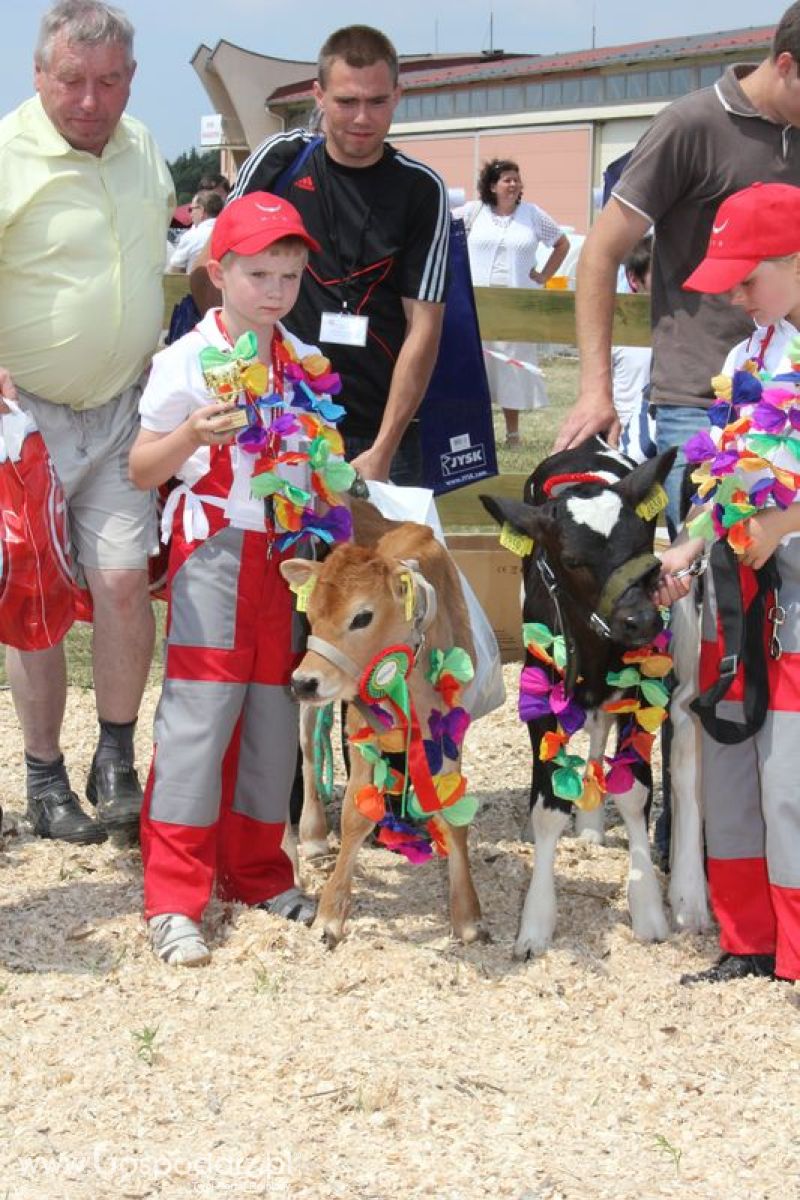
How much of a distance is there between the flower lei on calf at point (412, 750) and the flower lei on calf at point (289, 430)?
464 mm

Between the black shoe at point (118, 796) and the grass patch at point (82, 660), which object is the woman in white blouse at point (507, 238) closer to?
the grass patch at point (82, 660)

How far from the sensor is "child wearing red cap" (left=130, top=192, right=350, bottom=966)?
4.41 m

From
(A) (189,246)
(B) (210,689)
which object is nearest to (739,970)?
(B) (210,689)

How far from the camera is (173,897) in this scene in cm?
464

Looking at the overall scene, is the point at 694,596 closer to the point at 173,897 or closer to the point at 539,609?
the point at 539,609

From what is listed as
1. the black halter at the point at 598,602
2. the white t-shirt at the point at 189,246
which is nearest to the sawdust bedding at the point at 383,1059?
the black halter at the point at 598,602

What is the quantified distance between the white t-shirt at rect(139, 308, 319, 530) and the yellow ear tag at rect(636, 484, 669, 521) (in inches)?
39.7

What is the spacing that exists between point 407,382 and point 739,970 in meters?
2.23

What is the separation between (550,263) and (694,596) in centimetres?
1112

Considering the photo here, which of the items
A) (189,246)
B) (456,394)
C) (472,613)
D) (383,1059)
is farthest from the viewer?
(189,246)

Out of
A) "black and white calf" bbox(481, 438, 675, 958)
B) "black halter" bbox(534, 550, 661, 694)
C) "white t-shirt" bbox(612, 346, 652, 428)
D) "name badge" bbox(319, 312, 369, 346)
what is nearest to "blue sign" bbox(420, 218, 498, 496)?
"name badge" bbox(319, 312, 369, 346)

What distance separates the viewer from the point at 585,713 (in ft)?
16.1

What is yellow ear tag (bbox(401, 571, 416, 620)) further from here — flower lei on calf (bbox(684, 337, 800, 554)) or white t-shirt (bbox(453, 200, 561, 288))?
white t-shirt (bbox(453, 200, 561, 288))

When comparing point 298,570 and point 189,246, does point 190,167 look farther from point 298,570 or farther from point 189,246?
point 298,570
